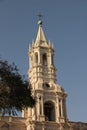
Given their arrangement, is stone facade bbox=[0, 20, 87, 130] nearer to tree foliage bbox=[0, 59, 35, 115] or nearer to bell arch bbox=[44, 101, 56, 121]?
bell arch bbox=[44, 101, 56, 121]

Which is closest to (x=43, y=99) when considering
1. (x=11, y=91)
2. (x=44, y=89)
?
(x=44, y=89)

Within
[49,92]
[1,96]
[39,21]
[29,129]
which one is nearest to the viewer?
[1,96]

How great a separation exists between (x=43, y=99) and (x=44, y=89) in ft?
5.07

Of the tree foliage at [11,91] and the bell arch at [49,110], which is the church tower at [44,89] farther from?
the tree foliage at [11,91]

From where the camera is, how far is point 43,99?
187 ft

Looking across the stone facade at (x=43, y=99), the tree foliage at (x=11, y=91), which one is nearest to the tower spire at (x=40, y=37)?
the stone facade at (x=43, y=99)

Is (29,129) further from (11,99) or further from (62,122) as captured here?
(11,99)

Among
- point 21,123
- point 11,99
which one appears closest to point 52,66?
point 21,123

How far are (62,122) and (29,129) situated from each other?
4883 millimetres

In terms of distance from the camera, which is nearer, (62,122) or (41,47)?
(62,122)

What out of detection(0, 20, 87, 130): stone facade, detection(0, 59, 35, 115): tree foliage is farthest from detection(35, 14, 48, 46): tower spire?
detection(0, 59, 35, 115): tree foliage

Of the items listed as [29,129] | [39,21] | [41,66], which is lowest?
[29,129]

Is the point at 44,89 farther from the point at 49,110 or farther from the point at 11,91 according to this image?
the point at 11,91

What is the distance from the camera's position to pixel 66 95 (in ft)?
193
